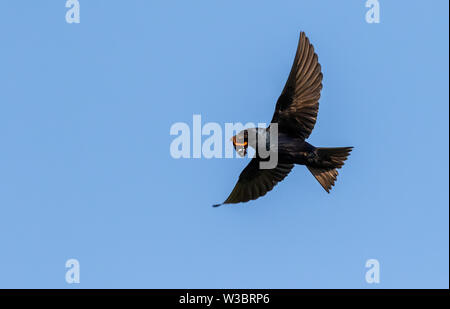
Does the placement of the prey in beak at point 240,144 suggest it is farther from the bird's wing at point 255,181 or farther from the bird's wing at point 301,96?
the bird's wing at point 255,181

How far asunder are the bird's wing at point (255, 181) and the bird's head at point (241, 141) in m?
0.92

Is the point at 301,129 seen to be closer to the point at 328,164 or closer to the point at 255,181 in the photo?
the point at 328,164

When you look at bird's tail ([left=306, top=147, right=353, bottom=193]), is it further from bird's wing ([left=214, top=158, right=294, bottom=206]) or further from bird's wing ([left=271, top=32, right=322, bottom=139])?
bird's wing ([left=214, top=158, right=294, bottom=206])

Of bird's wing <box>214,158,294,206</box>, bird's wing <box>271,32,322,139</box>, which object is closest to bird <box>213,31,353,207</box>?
bird's wing <box>271,32,322,139</box>

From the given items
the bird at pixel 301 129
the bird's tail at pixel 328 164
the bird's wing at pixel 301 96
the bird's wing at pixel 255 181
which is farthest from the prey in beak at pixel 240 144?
the bird's tail at pixel 328 164

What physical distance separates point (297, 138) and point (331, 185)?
0.96m

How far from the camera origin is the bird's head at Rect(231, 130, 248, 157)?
1380 cm

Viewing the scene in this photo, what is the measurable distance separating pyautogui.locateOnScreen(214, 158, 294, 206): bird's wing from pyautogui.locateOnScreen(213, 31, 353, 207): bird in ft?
2.21

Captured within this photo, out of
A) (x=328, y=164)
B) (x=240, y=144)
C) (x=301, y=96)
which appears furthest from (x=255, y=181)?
(x=301, y=96)

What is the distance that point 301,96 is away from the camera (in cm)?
1399

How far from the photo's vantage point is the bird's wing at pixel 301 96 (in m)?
13.8
